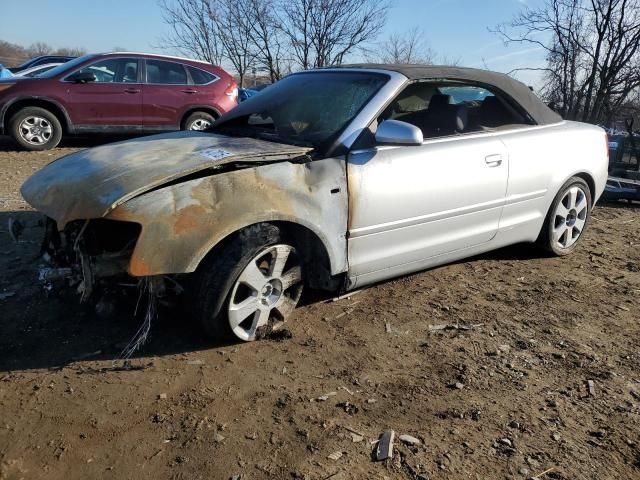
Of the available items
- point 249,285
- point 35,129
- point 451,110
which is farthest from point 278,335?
point 35,129

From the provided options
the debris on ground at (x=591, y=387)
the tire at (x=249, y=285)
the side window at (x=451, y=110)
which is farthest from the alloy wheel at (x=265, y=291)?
the debris on ground at (x=591, y=387)

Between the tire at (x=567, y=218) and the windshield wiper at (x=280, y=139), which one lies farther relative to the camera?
the tire at (x=567, y=218)

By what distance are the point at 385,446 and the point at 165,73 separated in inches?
334

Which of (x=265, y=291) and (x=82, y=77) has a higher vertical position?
(x=82, y=77)

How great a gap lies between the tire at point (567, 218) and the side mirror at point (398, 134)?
6.21ft

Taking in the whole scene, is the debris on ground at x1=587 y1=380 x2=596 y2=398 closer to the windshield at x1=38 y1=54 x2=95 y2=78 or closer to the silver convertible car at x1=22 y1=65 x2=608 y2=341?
the silver convertible car at x1=22 y1=65 x2=608 y2=341

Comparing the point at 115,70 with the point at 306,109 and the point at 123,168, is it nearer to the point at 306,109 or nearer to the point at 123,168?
the point at 306,109

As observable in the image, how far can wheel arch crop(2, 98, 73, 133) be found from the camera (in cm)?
827

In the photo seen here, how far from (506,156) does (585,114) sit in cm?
1290

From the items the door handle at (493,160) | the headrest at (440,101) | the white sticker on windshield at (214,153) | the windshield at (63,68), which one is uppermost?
the windshield at (63,68)

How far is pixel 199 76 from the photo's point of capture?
31.1 feet

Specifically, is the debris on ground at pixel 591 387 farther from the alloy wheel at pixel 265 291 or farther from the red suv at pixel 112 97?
the red suv at pixel 112 97

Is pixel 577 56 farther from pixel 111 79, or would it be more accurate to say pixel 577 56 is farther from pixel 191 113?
pixel 111 79

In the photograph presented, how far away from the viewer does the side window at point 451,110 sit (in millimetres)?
3773
